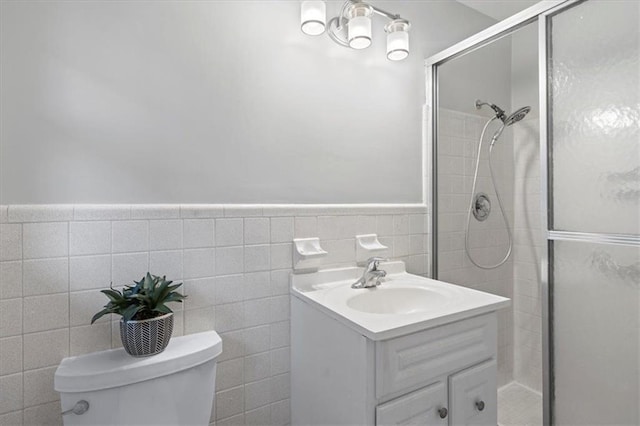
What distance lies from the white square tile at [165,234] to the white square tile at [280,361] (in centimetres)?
57

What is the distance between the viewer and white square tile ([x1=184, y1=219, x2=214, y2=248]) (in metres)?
1.17

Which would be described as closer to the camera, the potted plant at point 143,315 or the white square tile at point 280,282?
the potted plant at point 143,315

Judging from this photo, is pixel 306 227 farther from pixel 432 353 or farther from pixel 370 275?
pixel 432 353

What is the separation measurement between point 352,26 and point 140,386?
1463mm

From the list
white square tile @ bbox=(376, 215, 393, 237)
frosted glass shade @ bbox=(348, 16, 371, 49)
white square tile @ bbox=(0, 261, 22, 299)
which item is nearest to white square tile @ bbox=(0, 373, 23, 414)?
white square tile @ bbox=(0, 261, 22, 299)

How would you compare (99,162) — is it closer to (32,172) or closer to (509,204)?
(32,172)

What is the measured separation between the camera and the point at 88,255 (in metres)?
1.03

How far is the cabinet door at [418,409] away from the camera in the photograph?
→ 3.04ft

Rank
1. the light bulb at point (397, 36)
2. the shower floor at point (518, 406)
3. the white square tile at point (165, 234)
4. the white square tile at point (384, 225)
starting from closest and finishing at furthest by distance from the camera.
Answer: the white square tile at point (165, 234) < the light bulb at point (397, 36) < the white square tile at point (384, 225) < the shower floor at point (518, 406)

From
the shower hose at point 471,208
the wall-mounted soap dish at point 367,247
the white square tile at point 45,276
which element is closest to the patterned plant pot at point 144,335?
the white square tile at point 45,276

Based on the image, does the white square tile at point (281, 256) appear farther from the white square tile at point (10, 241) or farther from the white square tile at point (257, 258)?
the white square tile at point (10, 241)

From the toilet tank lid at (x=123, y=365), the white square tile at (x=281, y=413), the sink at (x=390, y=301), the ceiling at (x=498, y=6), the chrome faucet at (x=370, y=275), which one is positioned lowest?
the white square tile at (x=281, y=413)

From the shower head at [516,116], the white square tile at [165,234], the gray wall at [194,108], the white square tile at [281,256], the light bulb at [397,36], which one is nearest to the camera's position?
the gray wall at [194,108]

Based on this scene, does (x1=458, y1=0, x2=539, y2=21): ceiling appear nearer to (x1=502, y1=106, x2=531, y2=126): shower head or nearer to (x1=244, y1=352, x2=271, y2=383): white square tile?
(x1=502, y1=106, x2=531, y2=126): shower head
